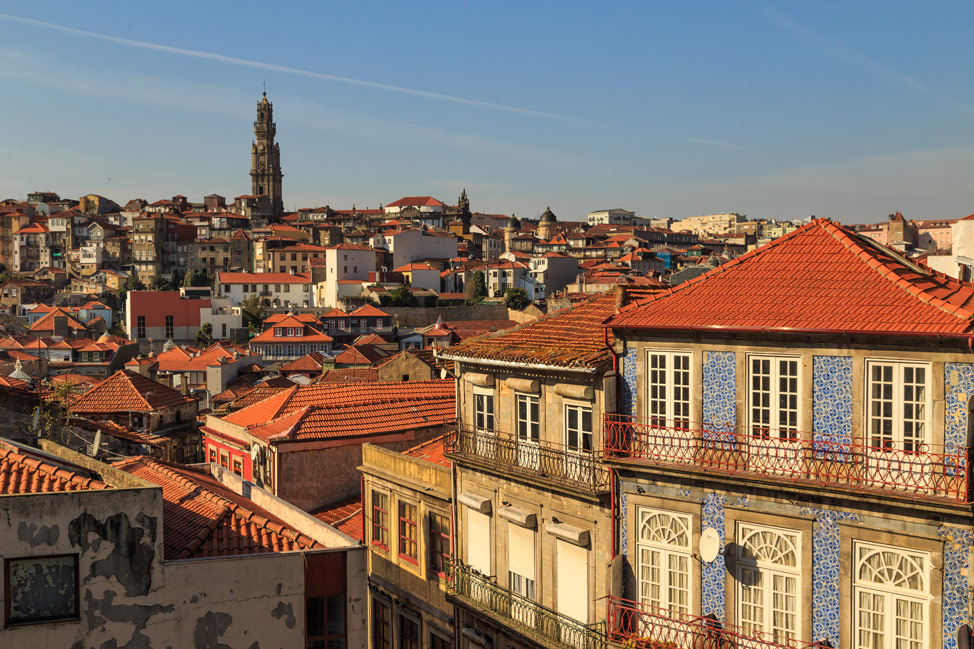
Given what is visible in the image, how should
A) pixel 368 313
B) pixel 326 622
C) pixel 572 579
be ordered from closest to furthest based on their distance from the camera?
pixel 326 622 → pixel 572 579 → pixel 368 313

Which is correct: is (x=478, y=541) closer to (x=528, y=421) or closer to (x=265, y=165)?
(x=528, y=421)

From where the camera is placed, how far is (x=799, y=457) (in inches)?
463

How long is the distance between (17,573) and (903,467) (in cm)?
1000

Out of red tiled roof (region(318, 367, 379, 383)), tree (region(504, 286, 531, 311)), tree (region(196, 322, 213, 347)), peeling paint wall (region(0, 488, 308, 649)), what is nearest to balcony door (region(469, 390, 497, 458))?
peeling paint wall (region(0, 488, 308, 649))

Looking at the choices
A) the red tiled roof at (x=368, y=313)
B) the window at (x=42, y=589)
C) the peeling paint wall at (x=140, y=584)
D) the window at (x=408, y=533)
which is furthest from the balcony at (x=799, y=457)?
the red tiled roof at (x=368, y=313)

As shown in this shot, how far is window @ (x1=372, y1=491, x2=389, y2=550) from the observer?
2105cm

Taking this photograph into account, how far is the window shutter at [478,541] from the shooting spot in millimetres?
17266

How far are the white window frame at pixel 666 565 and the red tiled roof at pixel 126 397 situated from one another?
2625cm

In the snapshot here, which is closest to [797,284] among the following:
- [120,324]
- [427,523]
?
[427,523]

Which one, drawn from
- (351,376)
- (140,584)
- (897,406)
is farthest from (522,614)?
(351,376)

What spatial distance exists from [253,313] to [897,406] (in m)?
105

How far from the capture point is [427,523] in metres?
19.5

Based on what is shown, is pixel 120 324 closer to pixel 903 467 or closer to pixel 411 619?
pixel 411 619

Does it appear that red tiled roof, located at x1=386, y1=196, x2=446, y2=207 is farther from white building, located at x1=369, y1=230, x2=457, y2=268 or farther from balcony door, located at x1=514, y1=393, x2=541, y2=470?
balcony door, located at x1=514, y1=393, x2=541, y2=470
